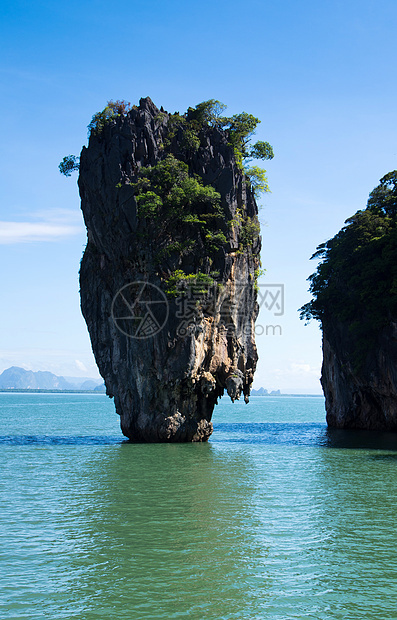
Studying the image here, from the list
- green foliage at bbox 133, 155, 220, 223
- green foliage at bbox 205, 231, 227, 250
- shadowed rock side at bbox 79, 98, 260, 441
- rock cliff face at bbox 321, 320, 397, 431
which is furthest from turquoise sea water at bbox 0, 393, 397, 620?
rock cliff face at bbox 321, 320, 397, 431

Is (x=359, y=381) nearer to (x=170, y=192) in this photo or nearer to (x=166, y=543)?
(x=170, y=192)

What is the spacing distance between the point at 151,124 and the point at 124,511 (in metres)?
22.9

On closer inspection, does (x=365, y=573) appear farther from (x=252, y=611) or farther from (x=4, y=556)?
(x=4, y=556)

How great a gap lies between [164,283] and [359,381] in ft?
60.0

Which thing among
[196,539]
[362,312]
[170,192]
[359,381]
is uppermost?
[170,192]

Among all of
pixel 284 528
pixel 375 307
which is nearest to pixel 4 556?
pixel 284 528

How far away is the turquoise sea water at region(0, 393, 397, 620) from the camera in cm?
945

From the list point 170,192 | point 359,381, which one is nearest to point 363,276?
point 359,381

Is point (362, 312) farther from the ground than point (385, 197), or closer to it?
closer to it

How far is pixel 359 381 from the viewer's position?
4034cm

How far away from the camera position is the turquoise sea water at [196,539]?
31.0 feet

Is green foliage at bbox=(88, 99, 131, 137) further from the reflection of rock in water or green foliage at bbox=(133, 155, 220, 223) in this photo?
the reflection of rock in water

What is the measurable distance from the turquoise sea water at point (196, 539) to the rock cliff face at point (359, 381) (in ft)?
42.0

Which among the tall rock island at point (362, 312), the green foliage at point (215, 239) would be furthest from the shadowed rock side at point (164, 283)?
the tall rock island at point (362, 312)
